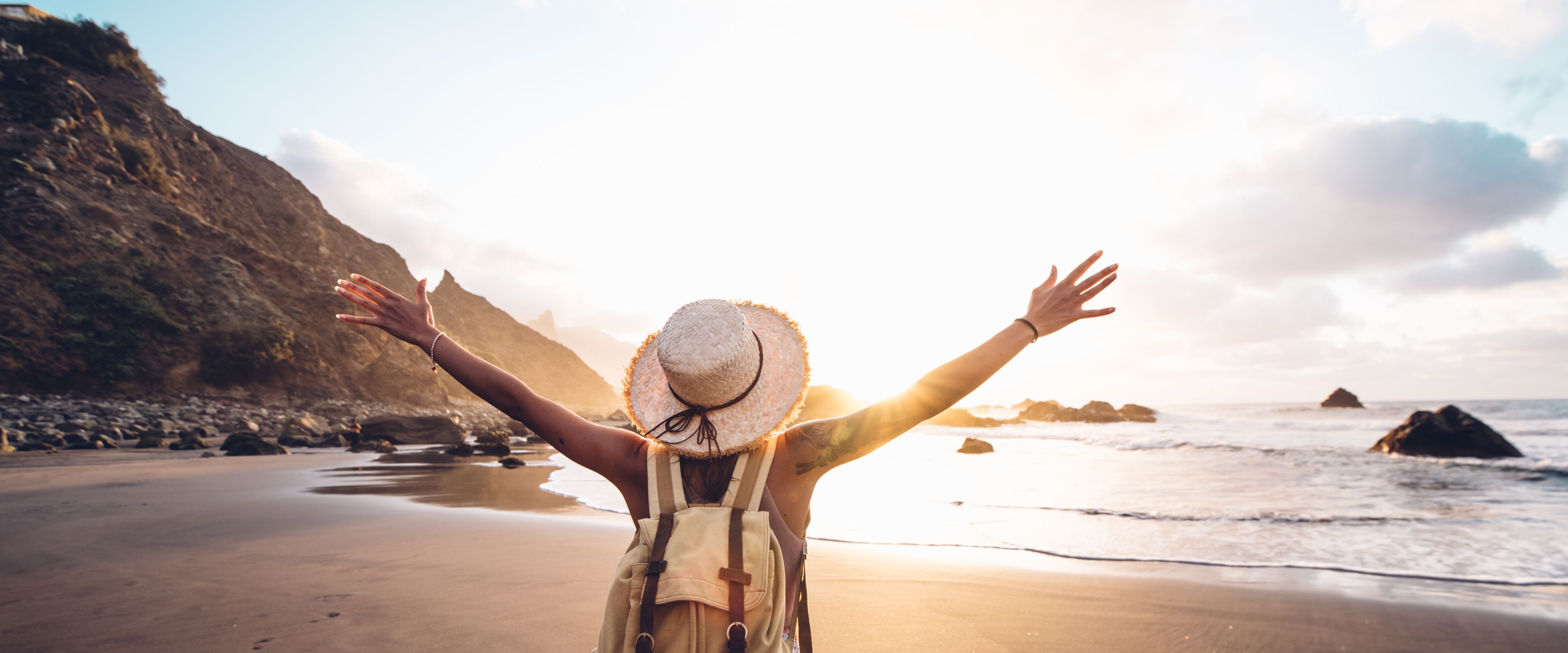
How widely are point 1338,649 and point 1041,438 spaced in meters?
23.1

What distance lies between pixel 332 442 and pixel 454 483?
1225 centimetres

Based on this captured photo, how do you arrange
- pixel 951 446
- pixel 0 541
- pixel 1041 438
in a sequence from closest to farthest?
pixel 0 541 → pixel 951 446 → pixel 1041 438

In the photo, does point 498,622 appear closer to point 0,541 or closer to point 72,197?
point 0,541

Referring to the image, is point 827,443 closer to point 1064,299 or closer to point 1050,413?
point 1064,299

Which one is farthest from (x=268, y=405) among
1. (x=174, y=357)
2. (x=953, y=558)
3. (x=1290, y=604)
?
(x=1290, y=604)

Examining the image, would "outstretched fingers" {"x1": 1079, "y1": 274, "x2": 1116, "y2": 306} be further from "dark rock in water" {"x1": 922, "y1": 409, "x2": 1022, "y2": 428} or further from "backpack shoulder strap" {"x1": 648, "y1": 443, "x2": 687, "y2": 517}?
"dark rock in water" {"x1": 922, "y1": 409, "x2": 1022, "y2": 428}

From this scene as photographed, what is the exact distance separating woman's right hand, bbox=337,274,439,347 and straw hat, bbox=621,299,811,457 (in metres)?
0.77

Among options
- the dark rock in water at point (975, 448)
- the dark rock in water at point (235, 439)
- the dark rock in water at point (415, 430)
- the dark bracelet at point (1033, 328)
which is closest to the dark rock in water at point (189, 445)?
the dark rock in water at point (235, 439)

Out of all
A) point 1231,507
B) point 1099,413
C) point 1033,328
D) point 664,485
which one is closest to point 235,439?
point 664,485

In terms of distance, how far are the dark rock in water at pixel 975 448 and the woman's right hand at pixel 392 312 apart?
17069 millimetres

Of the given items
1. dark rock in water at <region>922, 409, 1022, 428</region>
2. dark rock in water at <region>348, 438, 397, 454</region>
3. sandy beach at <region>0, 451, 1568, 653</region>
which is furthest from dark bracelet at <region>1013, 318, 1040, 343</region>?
dark rock in water at <region>922, 409, 1022, 428</region>

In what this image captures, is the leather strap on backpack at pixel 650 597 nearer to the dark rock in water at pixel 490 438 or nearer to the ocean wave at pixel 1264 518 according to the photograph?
the ocean wave at pixel 1264 518

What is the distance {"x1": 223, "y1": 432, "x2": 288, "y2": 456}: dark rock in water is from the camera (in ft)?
48.3

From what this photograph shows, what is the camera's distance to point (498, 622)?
3.80 m
